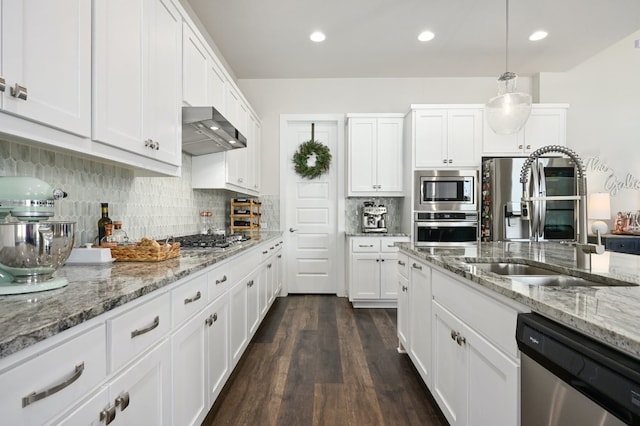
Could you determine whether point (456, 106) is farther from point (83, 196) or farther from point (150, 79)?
point (83, 196)

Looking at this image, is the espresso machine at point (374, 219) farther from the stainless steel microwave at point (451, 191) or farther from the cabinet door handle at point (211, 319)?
the cabinet door handle at point (211, 319)

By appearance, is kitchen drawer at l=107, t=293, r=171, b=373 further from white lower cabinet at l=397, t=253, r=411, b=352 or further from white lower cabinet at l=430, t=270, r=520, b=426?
white lower cabinet at l=397, t=253, r=411, b=352

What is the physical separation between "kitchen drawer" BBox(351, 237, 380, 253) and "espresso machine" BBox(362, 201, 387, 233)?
0.93 feet

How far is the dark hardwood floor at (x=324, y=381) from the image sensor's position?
181 centimetres

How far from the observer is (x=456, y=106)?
382cm

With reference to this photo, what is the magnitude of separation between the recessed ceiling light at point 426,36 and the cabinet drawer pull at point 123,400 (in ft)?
12.5

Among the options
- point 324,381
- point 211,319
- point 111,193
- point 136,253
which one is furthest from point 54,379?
point 324,381

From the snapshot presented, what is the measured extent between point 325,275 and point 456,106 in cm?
274

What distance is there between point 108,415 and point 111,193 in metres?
1.40

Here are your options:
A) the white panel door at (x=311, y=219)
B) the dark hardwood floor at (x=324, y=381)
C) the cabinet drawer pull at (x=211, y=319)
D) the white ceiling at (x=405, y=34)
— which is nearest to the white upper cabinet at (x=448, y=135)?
the white ceiling at (x=405, y=34)

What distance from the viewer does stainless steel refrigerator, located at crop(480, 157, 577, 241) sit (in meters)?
3.70

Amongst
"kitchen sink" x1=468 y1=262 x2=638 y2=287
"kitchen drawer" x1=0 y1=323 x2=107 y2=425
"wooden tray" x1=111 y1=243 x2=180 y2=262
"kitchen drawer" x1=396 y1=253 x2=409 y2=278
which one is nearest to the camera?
"kitchen drawer" x1=0 y1=323 x2=107 y2=425

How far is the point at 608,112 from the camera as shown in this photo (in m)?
4.16

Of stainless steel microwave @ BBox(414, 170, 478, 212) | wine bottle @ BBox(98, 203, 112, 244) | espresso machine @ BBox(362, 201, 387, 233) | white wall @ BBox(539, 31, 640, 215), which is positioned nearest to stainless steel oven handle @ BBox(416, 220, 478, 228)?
stainless steel microwave @ BBox(414, 170, 478, 212)
